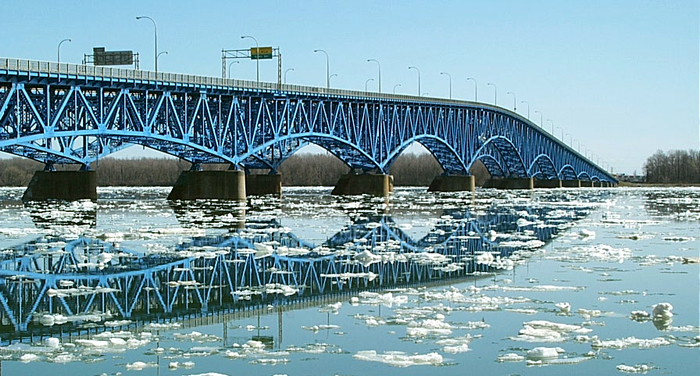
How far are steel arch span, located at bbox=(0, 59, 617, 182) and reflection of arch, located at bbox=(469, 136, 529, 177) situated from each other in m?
11.8

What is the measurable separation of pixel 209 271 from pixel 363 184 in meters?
85.8

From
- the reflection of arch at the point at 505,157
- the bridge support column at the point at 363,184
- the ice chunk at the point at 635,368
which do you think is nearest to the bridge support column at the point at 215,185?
the bridge support column at the point at 363,184

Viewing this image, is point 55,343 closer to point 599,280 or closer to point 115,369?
point 115,369

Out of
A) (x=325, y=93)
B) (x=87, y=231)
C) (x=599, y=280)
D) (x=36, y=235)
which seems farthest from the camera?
(x=325, y=93)

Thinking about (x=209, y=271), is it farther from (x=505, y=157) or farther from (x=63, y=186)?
(x=505, y=157)

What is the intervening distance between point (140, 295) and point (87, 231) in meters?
18.7

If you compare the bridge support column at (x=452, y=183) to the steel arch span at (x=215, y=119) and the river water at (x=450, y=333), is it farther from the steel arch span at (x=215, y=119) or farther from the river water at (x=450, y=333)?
the river water at (x=450, y=333)

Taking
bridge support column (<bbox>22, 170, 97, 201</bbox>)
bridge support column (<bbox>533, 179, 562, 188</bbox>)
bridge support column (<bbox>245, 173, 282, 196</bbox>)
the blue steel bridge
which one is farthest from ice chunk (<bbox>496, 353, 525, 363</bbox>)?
bridge support column (<bbox>533, 179, 562, 188</bbox>)

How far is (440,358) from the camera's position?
12.6 metres

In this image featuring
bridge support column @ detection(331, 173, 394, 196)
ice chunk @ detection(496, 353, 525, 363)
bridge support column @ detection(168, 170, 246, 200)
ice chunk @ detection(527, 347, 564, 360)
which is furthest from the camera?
bridge support column @ detection(331, 173, 394, 196)

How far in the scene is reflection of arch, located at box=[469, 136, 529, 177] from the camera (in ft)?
499

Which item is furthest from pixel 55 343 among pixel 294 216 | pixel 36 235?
pixel 294 216

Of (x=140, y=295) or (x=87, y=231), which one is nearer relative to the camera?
(x=140, y=295)

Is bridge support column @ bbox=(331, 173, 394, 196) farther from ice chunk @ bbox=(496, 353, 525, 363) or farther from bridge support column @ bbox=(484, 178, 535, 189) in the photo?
ice chunk @ bbox=(496, 353, 525, 363)
